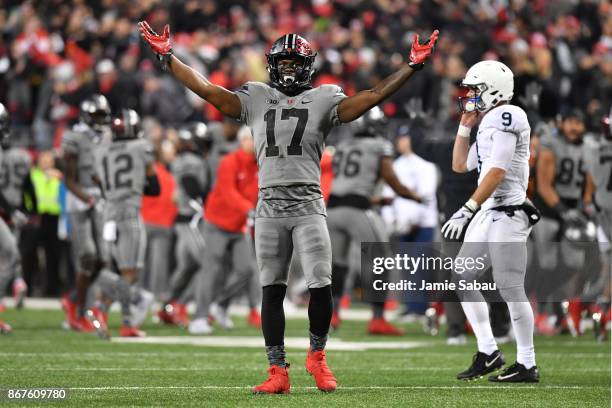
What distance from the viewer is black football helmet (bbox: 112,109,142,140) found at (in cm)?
1247

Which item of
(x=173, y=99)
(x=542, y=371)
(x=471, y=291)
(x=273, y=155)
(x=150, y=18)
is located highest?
(x=150, y=18)

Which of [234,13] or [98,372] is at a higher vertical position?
[234,13]

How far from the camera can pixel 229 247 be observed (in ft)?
45.7

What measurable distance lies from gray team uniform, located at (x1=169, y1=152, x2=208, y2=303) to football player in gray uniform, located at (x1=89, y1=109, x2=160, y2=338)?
255 cm

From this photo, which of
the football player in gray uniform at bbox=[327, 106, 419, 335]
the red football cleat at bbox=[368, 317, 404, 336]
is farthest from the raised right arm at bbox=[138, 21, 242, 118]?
the red football cleat at bbox=[368, 317, 404, 336]

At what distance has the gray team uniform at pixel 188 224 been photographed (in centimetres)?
1498

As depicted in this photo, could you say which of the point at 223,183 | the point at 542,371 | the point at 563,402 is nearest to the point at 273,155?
the point at 563,402

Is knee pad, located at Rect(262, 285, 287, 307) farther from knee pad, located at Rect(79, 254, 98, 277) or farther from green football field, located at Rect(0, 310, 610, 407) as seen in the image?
knee pad, located at Rect(79, 254, 98, 277)

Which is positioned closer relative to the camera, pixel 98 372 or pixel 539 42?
pixel 98 372

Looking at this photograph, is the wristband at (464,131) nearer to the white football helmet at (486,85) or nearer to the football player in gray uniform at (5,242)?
the white football helmet at (486,85)

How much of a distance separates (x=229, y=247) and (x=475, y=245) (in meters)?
5.80

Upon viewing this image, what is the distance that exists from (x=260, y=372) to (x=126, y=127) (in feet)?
13.6

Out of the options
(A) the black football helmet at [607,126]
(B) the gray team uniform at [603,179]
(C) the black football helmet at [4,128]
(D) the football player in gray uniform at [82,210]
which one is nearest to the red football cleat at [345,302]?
(D) the football player in gray uniform at [82,210]

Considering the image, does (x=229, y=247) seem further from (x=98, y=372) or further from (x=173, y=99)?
(x=173, y=99)
